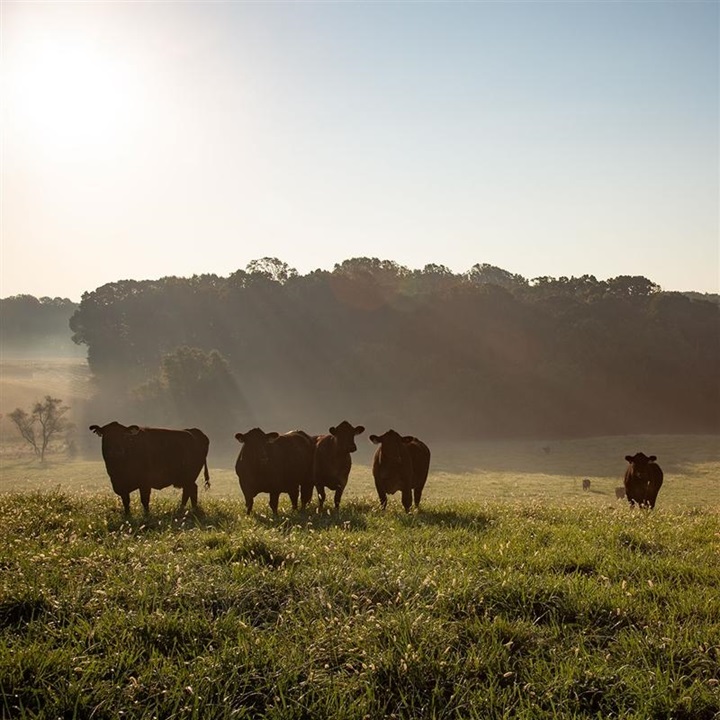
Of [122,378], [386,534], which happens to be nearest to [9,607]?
[386,534]

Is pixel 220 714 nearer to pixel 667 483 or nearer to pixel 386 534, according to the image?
pixel 386 534

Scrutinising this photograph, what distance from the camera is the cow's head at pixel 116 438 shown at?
14107 millimetres

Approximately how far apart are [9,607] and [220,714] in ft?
9.60

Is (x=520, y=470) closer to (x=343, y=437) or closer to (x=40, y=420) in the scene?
(x=343, y=437)

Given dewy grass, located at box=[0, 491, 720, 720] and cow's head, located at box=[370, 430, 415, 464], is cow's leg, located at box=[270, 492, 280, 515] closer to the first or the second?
cow's head, located at box=[370, 430, 415, 464]

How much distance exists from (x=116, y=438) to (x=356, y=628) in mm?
10379

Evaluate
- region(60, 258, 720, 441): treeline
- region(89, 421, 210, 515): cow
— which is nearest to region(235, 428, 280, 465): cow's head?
region(89, 421, 210, 515): cow

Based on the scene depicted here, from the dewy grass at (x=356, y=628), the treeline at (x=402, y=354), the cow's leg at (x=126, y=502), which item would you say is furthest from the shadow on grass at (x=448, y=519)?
the treeline at (x=402, y=354)

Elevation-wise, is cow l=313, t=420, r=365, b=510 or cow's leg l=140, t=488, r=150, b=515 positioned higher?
cow l=313, t=420, r=365, b=510

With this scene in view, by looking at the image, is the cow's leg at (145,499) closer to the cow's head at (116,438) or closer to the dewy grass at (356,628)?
the cow's head at (116,438)

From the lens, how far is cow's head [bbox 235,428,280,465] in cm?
1492

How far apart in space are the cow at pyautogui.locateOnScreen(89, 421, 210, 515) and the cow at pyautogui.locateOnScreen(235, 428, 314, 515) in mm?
1332

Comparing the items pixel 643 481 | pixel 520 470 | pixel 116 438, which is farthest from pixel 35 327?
pixel 643 481

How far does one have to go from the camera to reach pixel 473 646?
5.40m
